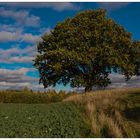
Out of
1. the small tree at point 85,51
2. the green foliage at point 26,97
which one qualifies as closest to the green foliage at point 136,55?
the small tree at point 85,51

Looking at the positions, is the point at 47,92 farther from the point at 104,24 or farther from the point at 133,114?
the point at 133,114

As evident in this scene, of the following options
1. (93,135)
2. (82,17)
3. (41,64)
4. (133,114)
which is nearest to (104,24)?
(82,17)

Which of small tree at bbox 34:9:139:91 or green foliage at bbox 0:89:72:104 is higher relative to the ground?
small tree at bbox 34:9:139:91

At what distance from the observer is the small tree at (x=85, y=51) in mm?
55125

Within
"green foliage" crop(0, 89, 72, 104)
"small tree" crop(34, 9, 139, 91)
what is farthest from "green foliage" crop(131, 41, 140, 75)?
"green foliage" crop(0, 89, 72, 104)

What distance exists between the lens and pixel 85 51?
5556cm

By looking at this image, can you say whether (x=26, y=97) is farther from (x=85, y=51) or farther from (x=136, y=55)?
(x=136, y=55)

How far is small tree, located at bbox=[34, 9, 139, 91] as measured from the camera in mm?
55125

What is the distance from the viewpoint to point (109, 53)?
55.6 metres

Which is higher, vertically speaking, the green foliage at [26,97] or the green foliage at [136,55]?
the green foliage at [136,55]

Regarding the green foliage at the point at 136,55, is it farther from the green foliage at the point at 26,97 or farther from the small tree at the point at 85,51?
the green foliage at the point at 26,97

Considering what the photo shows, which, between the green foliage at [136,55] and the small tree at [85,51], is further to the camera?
the green foliage at [136,55]

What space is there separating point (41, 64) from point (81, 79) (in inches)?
250

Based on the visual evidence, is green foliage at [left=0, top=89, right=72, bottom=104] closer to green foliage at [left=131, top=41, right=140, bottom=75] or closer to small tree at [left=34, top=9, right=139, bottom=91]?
small tree at [left=34, top=9, right=139, bottom=91]
